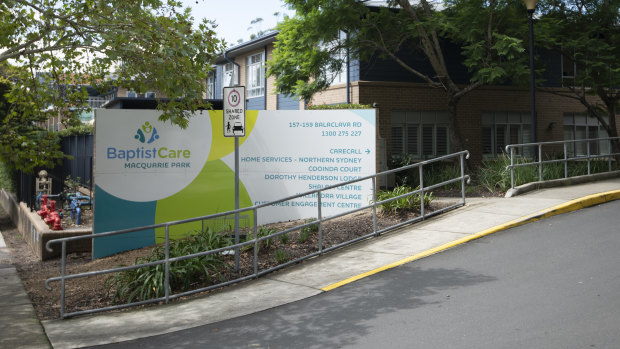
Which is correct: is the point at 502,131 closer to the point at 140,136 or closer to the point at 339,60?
the point at 339,60

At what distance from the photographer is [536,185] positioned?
551 inches

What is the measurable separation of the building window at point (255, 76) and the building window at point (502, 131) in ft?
33.5

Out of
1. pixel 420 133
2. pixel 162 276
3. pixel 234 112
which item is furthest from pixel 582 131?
pixel 162 276

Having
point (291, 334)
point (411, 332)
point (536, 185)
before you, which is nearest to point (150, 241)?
point (291, 334)

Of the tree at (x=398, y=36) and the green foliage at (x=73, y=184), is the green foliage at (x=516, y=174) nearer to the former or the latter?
the tree at (x=398, y=36)

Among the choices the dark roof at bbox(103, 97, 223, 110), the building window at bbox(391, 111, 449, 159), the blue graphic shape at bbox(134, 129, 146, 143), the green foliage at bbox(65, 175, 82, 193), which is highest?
the dark roof at bbox(103, 97, 223, 110)

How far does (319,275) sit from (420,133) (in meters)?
13.6

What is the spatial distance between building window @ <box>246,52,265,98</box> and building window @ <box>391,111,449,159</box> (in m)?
8.65

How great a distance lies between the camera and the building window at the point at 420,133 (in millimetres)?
20953

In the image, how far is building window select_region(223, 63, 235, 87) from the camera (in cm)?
3059

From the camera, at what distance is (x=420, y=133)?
70.2 ft

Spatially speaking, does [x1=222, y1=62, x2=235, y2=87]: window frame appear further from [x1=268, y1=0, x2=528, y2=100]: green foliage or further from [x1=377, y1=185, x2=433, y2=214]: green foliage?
[x1=377, y1=185, x2=433, y2=214]: green foliage

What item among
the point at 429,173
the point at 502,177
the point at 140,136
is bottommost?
the point at 502,177

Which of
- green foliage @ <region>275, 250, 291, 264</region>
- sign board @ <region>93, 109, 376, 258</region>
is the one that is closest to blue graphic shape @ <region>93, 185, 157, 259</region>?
sign board @ <region>93, 109, 376, 258</region>
